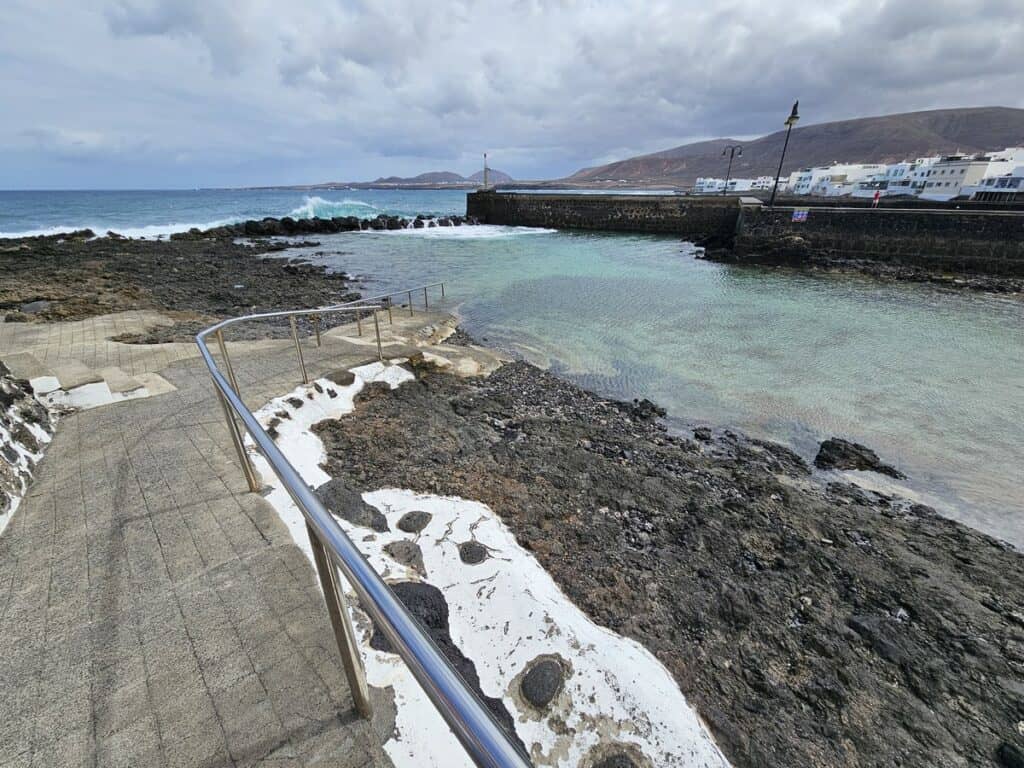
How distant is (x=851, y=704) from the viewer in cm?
305

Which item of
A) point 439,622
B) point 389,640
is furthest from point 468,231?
point 389,640

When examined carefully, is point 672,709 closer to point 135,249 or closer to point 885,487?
point 885,487

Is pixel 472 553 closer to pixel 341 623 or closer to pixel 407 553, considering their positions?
pixel 407 553

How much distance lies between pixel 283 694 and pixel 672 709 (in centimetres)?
Result: 241

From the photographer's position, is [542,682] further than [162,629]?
Yes

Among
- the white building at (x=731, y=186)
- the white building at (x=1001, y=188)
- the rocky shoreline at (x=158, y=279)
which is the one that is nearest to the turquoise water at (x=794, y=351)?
the rocky shoreline at (x=158, y=279)

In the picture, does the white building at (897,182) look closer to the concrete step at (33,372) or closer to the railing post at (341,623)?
the railing post at (341,623)

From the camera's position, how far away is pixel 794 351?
11477 mm

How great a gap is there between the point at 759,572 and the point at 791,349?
951 cm

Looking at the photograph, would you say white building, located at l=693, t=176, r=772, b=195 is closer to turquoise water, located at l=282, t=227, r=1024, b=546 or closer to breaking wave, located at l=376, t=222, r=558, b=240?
breaking wave, located at l=376, t=222, r=558, b=240

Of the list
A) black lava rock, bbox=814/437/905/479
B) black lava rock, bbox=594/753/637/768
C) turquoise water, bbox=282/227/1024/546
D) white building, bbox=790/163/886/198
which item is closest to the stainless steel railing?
black lava rock, bbox=594/753/637/768

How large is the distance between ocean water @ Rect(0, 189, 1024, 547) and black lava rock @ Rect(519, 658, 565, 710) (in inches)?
242

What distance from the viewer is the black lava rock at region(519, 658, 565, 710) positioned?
105 inches

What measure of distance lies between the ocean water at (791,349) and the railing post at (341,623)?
292 inches
